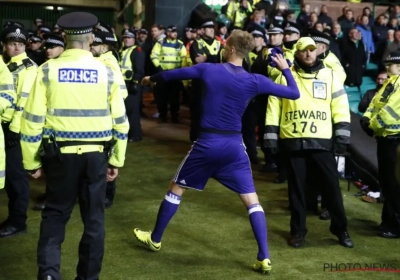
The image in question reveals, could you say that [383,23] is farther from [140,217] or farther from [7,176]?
[7,176]

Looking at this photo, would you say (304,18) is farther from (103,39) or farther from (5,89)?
(5,89)

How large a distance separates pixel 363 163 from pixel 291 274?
142 inches

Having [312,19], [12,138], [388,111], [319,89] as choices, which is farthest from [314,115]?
[312,19]

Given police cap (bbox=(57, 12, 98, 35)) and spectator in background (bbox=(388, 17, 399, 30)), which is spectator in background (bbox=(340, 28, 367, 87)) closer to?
spectator in background (bbox=(388, 17, 399, 30))

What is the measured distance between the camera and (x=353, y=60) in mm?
13078

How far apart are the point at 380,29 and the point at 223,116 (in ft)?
36.1

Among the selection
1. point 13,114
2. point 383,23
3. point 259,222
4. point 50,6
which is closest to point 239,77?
point 259,222

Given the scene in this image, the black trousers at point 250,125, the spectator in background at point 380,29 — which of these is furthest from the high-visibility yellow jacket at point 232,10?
the black trousers at point 250,125

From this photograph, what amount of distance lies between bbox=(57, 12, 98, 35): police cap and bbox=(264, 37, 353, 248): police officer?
7.01 ft

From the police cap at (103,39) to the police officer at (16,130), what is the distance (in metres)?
1.08

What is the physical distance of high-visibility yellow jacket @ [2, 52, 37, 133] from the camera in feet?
18.5

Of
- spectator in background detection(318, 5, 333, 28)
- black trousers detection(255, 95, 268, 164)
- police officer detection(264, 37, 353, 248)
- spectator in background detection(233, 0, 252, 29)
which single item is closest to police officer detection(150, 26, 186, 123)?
spectator in background detection(233, 0, 252, 29)

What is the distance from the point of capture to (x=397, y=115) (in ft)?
19.9

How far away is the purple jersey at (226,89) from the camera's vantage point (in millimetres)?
4984
